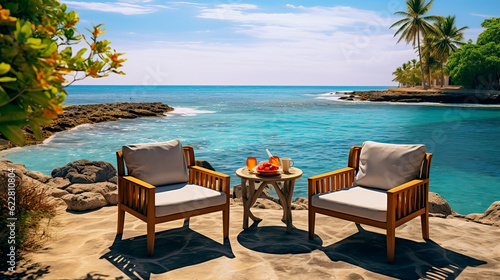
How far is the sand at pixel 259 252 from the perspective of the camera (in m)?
3.11

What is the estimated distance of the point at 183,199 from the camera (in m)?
3.59

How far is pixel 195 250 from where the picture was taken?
3592 millimetres

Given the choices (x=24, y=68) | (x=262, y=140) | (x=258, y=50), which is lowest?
(x=262, y=140)

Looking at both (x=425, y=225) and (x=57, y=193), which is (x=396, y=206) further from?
(x=57, y=193)

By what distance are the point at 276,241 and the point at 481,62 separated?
127 feet

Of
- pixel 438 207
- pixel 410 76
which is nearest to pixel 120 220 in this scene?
pixel 438 207

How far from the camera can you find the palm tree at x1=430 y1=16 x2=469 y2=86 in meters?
41.8

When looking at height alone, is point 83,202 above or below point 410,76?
below

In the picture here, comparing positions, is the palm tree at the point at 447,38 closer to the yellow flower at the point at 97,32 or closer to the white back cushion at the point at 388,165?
the white back cushion at the point at 388,165

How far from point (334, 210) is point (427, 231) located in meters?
1.04

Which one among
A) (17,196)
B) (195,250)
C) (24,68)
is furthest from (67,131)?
(24,68)

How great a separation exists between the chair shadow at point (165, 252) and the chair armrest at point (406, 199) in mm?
1476

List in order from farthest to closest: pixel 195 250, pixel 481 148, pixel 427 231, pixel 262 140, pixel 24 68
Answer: pixel 262 140 → pixel 481 148 → pixel 427 231 → pixel 195 250 → pixel 24 68

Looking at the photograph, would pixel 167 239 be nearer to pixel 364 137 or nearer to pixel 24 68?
pixel 24 68
